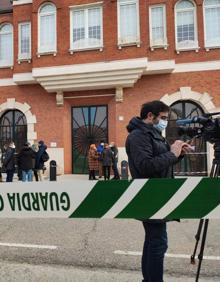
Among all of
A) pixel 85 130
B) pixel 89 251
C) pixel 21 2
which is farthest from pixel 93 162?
pixel 89 251

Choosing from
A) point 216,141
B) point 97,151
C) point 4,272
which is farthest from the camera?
point 97,151

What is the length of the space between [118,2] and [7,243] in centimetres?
1381

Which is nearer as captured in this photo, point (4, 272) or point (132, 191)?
point (132, 191)

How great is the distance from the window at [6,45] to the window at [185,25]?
8557mm

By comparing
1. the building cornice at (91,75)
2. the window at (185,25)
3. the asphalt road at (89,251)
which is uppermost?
the window at (185,25)

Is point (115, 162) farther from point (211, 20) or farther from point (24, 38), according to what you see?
point (24, 38)

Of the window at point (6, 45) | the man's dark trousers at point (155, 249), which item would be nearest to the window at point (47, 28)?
the window at point (6, 45)

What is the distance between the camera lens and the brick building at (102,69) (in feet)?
54.3

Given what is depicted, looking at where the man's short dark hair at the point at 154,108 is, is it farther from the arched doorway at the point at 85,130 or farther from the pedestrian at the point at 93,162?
the arched doorway at the point at 85,130

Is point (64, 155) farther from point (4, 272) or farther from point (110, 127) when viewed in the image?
point (4, 272)

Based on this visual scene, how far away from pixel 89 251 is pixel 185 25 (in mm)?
13959

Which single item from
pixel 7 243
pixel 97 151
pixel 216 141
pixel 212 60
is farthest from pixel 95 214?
pixel 212 60

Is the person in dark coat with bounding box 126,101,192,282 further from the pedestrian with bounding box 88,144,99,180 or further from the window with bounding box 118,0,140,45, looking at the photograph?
the window with bounding box 118,0,140,45

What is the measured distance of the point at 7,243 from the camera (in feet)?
19.5
